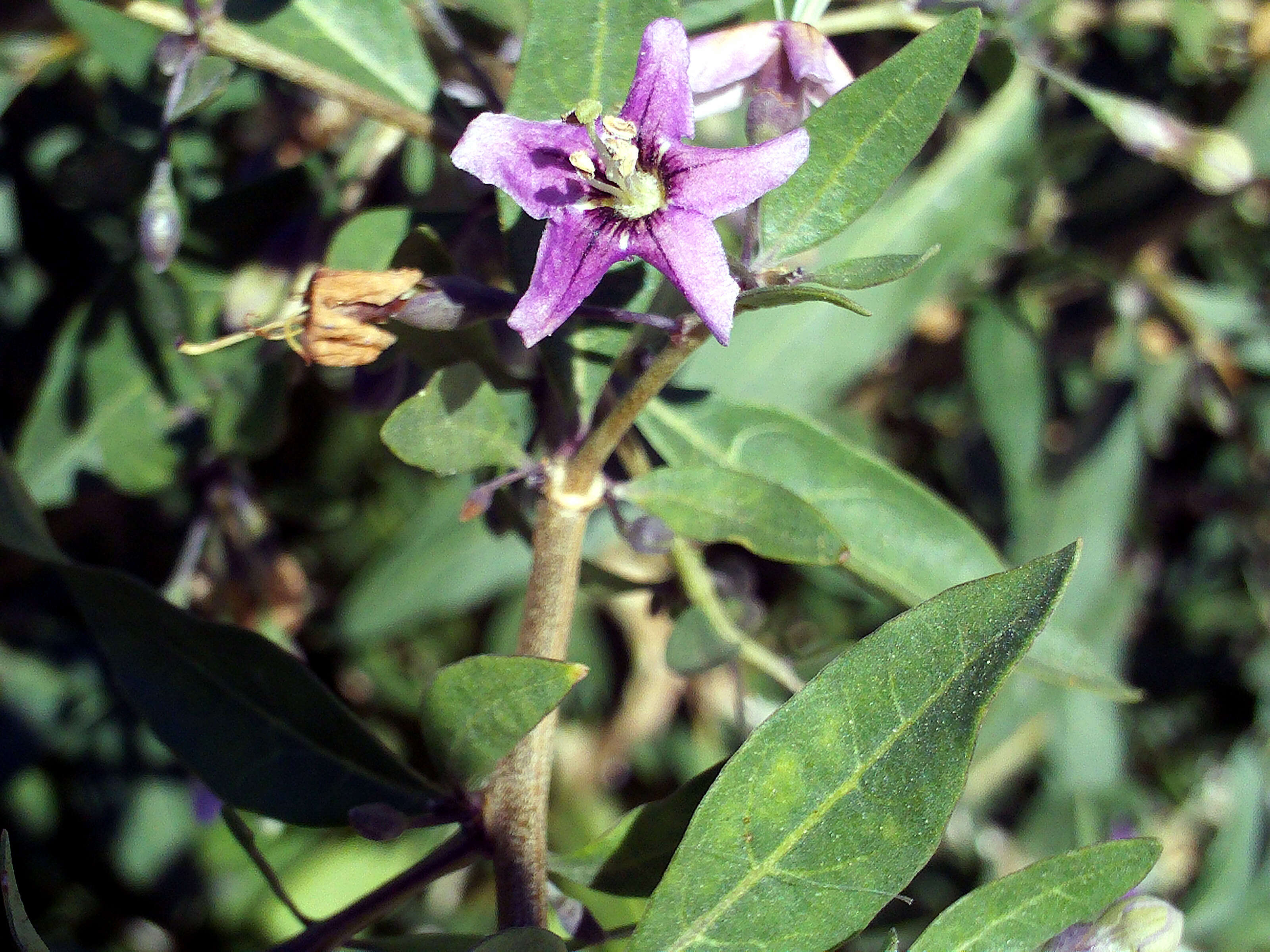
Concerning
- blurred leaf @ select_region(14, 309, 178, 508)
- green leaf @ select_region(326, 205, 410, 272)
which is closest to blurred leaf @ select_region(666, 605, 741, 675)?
green leaf @ select_region(326, 205, 410, 272)

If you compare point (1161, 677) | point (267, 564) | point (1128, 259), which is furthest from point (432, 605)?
point (1161, 677)

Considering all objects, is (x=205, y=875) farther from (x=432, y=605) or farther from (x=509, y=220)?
(x=509, y=220)

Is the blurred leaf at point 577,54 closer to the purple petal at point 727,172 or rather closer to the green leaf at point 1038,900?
the purple petal at point 727,172

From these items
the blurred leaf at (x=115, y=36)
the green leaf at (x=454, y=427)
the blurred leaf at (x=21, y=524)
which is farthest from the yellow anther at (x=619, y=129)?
the blurred leaf at (x=115, y=36)

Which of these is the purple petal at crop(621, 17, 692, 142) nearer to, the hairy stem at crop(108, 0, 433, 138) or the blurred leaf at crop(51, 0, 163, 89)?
the hairy stem at crop(108, 0, 433, 138)

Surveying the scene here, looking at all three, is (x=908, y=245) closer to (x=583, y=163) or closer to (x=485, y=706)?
(x=583, y=163)

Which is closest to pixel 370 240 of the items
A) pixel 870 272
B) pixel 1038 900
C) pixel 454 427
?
pixel 454 427
